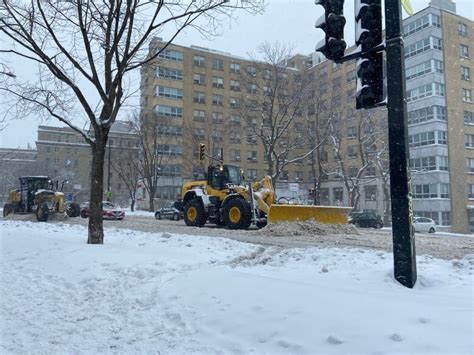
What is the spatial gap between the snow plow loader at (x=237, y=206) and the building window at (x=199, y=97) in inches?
1903

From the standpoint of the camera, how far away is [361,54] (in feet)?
18.0

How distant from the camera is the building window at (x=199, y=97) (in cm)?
6969

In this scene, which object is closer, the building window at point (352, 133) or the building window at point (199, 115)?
the building window at point (352, 133)

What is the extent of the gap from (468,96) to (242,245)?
5074 centimetres

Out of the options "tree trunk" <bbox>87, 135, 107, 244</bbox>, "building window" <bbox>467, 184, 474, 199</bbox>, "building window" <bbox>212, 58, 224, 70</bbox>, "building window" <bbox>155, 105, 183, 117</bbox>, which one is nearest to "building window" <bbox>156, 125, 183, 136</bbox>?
"building window" <bbox>155, 105, 183, 117</bbox>

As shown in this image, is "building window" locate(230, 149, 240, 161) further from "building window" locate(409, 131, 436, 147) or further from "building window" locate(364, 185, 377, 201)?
"building window" locate(409, 131, 436, 147)

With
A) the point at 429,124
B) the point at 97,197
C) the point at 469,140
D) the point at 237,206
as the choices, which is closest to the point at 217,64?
the point at 429,124

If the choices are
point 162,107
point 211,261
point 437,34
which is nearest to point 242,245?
point 211,261

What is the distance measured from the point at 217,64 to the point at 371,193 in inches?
1328

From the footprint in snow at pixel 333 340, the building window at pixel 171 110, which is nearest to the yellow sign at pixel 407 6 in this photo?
the footprint in snow at pixel 333 340

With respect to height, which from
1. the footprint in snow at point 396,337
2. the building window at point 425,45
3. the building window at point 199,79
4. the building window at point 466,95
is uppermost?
the building window at point 199,79

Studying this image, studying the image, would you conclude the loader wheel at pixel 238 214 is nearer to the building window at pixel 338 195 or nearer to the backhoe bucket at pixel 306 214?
the backhoe bucket at pixel 306 214

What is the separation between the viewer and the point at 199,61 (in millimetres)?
71000

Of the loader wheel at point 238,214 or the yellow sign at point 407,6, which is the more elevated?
the yellow sign at point 407,6
